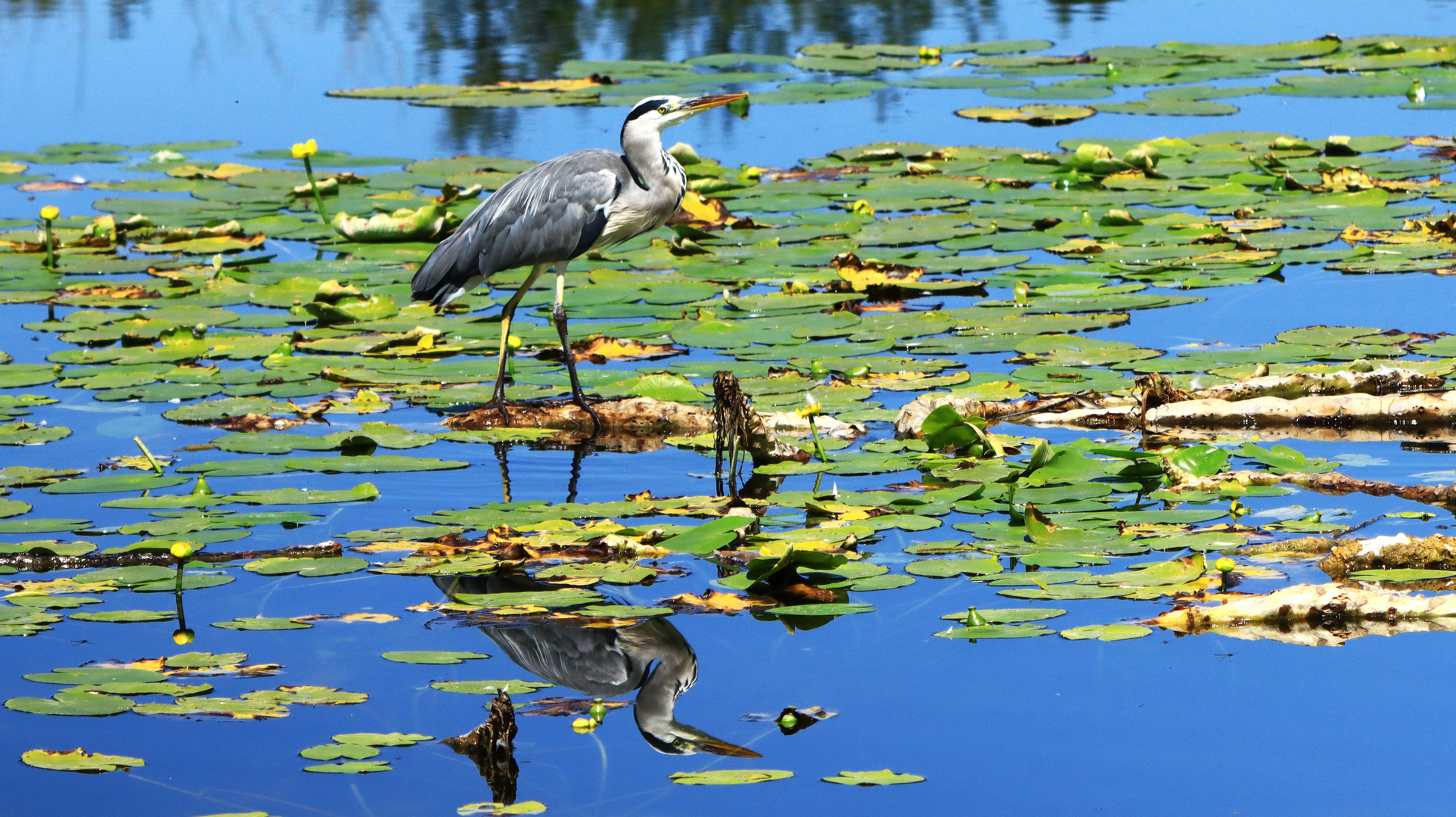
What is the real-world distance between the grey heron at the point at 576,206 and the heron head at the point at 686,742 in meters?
3.10

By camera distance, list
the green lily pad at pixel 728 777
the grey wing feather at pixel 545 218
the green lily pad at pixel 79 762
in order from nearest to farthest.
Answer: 1. the green lily pad at pixel 728 777
2. the green lily pad at pixel 79 762
3. the grey wing feather at pixel 545 218

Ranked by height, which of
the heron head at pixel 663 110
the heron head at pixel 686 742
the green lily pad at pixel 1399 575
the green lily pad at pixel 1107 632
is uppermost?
the heron head at pixel 663 110

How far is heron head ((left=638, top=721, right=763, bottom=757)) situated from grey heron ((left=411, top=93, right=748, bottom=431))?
3.10m

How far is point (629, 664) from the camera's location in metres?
3.81


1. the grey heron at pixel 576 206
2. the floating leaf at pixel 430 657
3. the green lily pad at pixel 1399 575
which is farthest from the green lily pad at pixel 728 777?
the grey heron at pixel 576 206

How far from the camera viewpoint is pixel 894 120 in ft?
41.8

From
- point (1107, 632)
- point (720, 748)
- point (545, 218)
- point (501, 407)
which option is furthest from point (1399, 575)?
point (545, 218)

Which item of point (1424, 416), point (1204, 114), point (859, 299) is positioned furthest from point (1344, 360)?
point (1204, 114)

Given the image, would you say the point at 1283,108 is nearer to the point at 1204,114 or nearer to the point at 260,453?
the point at 1204,114

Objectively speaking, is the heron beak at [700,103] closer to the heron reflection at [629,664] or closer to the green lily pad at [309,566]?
the green lily pad at [309,566]

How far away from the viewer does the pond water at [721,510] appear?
3312 millimetres

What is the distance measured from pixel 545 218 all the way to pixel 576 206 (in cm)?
13

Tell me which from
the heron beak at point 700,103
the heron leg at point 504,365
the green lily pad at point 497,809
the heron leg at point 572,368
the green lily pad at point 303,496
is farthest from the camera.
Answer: the heron beak at point 700,103

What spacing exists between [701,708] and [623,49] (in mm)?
13693
